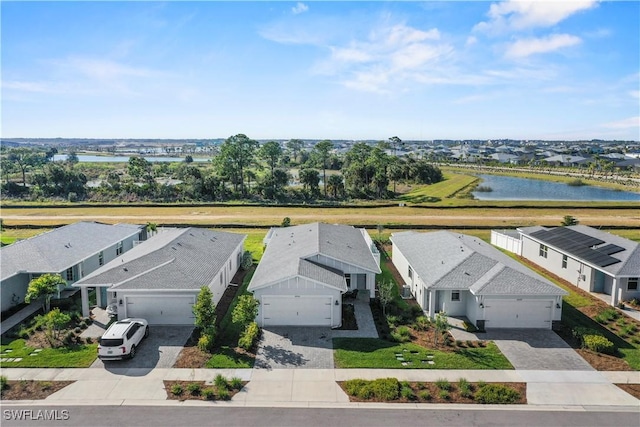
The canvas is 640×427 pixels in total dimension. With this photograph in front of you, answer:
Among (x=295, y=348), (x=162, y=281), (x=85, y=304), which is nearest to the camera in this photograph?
(x=295, y=348)

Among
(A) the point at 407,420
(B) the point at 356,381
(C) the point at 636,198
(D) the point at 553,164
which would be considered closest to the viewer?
(A) the point at 407,420

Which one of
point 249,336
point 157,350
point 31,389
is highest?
point 249,336

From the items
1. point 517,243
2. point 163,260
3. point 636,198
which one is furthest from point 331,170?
point 163,260

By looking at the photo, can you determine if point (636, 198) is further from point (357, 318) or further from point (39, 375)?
point (39, 375)

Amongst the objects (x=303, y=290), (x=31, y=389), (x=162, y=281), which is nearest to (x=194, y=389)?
(x=31, y=389)

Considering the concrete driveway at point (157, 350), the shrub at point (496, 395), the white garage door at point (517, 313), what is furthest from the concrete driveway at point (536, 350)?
the concrete driveway at point (157, 350)

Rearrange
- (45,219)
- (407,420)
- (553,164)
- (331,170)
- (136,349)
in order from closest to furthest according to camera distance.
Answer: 1. (407,420)
2. (136,349)
3. (45,219)
4. (331,170)
5. (553,164)

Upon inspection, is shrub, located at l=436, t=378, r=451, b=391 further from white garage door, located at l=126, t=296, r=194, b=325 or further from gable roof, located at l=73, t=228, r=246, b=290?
white garage door, located at l=126, t=296, r=194, b=325

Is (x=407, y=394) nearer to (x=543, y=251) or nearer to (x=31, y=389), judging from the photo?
(x=31, y=389)
